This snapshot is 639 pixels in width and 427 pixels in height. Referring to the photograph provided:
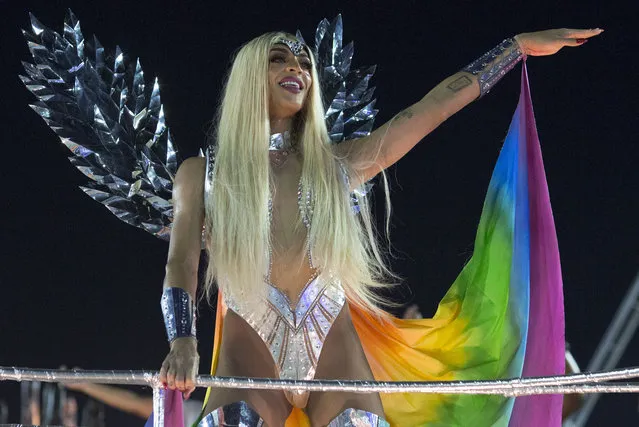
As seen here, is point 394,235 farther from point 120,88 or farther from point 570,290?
point 120,88

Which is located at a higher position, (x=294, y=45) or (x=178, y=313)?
(x=294, y=45)

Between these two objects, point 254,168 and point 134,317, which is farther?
point 134,317

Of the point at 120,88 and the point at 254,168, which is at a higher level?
the point at 120,88

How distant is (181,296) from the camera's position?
2.08 meters

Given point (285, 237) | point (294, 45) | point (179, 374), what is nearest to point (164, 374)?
point (179, 374)

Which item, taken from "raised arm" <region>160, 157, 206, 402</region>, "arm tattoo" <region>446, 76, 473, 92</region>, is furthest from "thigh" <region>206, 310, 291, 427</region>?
"arm tattoo" <region>446, 76, 473, 92</region>

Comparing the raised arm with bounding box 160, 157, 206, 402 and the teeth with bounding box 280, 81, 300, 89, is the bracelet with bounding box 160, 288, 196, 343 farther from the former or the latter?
the teeth with bounding box 280, 81, 300, 89

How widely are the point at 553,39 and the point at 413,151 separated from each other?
2461 mm

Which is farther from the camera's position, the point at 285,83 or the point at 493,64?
the point at 493,64

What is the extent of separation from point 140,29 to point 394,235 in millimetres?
1833

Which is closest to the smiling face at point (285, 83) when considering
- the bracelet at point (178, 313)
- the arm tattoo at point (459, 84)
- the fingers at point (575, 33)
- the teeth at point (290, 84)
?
the teeth at point (290, 84)

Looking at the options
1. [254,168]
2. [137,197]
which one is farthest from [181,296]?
[137,197]

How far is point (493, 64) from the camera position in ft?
8.62

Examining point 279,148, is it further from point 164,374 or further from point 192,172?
point 164,374
